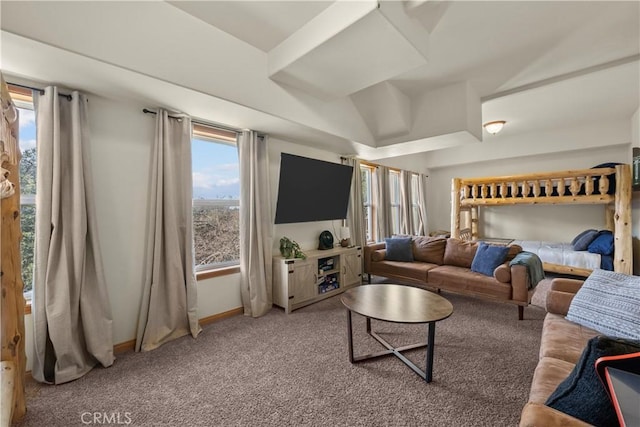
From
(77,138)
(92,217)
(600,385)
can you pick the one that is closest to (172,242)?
(92,217)

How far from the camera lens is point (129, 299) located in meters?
2.40

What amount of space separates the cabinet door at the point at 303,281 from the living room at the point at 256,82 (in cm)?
52

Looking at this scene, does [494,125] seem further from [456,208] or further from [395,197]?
[395,197]

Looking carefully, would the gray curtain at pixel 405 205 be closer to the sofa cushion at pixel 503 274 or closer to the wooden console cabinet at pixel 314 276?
the wooden console cabinet at pixel 314 276

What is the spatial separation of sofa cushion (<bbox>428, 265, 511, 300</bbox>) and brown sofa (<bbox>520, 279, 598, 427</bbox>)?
0.87 metres

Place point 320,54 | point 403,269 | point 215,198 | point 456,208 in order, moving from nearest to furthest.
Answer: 1. point 320,54
2. point 215,198
3. point 403,269
4. point 456,208

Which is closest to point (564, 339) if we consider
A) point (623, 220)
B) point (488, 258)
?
point (488, 258)

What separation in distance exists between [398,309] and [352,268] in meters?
2.05

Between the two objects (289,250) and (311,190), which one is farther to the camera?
(311,190)

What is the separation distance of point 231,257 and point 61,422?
1885 mm

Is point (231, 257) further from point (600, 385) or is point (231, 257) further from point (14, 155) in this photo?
point (600, 385)

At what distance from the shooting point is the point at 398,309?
197cm

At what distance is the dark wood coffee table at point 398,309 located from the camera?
5.94 feet

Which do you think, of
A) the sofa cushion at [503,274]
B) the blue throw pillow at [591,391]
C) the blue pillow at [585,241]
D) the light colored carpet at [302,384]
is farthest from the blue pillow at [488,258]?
the blue throw pillow at [591,391]
